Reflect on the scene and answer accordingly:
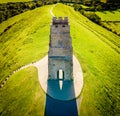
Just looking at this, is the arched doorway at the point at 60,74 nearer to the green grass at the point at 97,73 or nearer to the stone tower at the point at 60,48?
the stone tower at the point at 60,48

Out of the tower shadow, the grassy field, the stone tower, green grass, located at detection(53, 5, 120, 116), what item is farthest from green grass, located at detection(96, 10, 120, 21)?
the tower shadow

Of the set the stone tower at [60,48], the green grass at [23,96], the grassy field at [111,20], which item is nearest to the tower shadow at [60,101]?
the green grass at [23,96]

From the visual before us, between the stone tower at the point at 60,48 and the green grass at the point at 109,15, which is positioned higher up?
the stone tower at the point at 60,48

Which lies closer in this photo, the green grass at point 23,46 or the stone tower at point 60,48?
the stone tower at point 60,48

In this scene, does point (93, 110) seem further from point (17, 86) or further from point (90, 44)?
point (90, 44)

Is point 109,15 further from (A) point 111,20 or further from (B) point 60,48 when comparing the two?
(B) point 60,48

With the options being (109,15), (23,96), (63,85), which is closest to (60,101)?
(63,85)
